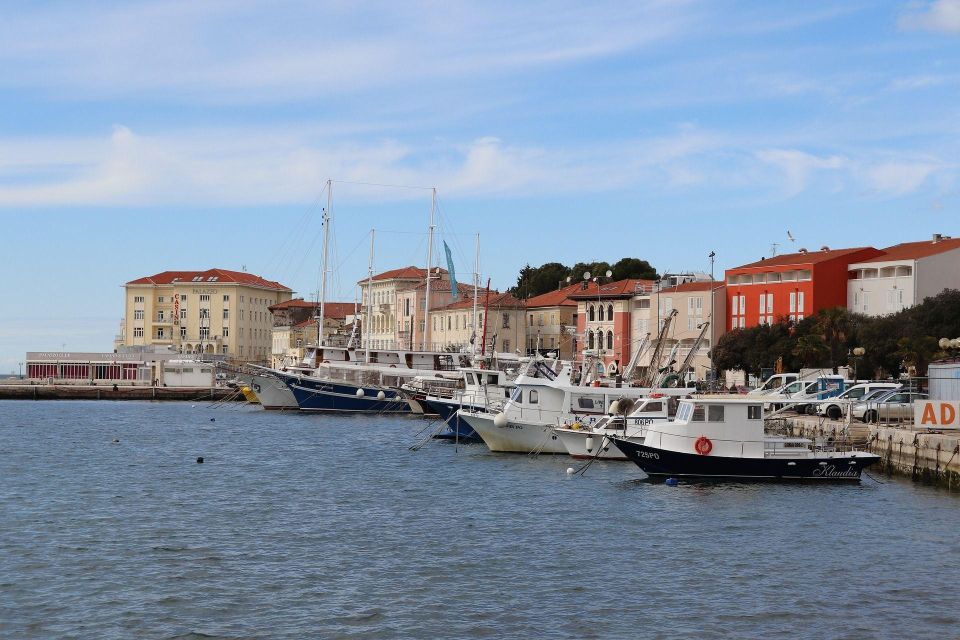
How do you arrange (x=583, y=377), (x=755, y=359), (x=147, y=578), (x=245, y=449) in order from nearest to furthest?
(x=147, y=578), (x=583, y=377), (x=245, y=449), (x=755, y=359)

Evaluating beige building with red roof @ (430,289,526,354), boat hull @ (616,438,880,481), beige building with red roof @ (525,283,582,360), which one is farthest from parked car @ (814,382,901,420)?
beige building with red roof @ (430,289,526,354)

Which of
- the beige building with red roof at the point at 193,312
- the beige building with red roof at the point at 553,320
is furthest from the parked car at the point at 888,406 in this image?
the beige building with red roof at the point at 193,312

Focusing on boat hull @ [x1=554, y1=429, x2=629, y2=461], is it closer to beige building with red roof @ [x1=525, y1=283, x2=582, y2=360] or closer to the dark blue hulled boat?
the dark blue hulled boat

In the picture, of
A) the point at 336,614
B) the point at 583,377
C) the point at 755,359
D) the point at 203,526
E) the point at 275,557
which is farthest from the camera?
the point at 755,359

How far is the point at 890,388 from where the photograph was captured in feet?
185

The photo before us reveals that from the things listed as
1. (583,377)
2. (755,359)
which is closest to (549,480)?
(583,377)

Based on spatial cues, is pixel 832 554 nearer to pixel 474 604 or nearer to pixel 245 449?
pixel 474 604

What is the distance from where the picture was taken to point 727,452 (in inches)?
1483

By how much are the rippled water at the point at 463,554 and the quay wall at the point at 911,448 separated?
102cm

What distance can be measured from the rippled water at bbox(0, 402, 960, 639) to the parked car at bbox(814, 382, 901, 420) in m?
13.6

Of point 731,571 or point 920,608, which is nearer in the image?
point 920,608

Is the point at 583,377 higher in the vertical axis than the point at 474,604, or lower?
higher

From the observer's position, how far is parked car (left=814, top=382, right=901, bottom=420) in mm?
52875

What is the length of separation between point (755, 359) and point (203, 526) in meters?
64.7
